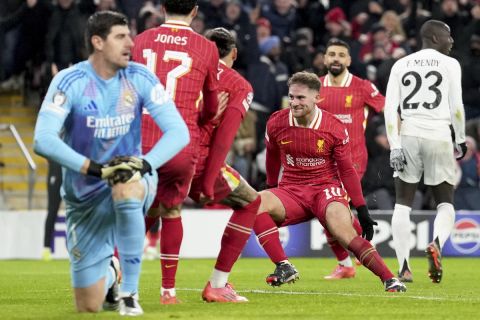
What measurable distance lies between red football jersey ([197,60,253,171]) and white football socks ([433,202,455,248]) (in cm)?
349

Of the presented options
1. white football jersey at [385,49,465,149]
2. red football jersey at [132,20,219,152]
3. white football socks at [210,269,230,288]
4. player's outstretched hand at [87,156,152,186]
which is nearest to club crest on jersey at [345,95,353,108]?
white football jersey at [385,49,465,149]

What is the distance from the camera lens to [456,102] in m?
11.7

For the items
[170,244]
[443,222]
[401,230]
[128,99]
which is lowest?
[401,230]

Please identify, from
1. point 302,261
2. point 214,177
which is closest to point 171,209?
point 214,177

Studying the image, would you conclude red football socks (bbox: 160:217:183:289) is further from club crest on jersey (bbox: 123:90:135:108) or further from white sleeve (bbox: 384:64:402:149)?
white sleeve (bbox: 384:64:402:149)

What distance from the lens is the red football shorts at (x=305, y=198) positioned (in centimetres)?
1070

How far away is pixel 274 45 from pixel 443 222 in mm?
8918

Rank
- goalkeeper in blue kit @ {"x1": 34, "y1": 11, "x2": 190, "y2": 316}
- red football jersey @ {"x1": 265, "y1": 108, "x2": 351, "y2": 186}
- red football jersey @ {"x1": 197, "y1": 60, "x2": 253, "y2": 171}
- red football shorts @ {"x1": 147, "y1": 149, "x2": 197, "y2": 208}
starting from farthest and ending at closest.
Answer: red football jersey @ {"x1": 265, "y1": 108, "x2": 351, "y2": 186}
red football jersey @ {"x1": 197, "y1": 60, "x2": 253, "y2": 171}
red football shorts @ {"x1": 147, "y1": 149, "x2": 197, "y2": 208}
goalkeeper in blue kit @ {"x1": 34, "y1": 11, "x2": 190, "y2": 316}

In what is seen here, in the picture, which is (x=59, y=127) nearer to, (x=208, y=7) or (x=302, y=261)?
(x=302, y=261)

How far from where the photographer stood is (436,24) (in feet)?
38.9

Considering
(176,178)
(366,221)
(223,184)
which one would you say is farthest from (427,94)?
(176,178)

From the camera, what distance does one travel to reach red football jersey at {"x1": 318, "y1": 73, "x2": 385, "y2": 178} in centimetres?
1324

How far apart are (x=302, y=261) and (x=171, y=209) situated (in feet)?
26.2

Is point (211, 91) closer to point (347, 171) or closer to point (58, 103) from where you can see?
point (58, 103)
